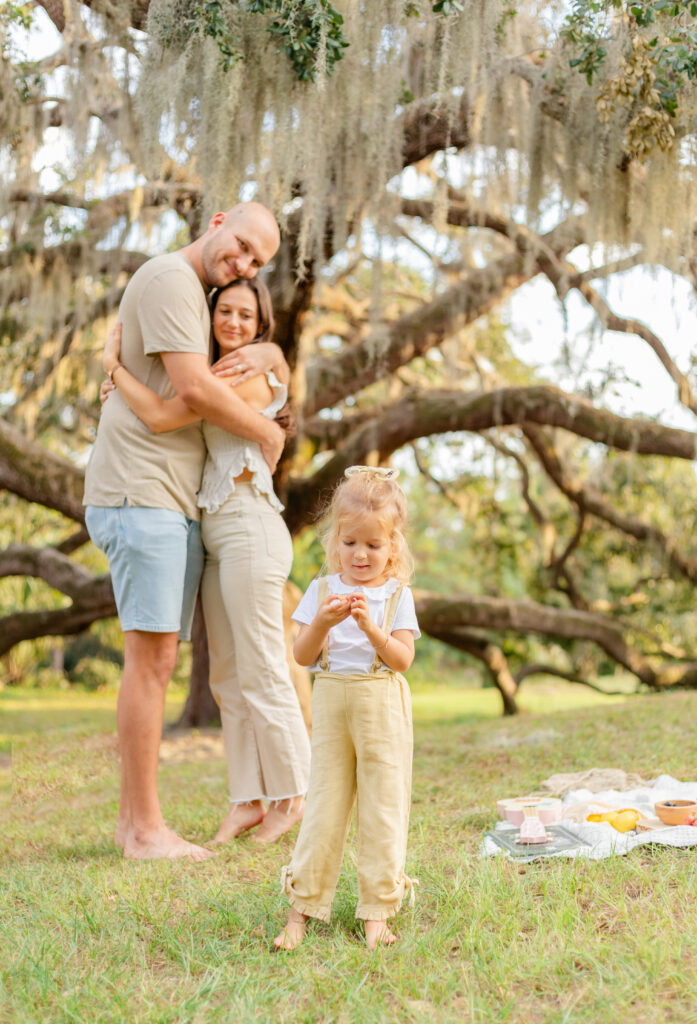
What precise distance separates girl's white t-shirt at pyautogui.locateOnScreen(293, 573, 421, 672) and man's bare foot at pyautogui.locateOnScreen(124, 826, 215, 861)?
896 mm

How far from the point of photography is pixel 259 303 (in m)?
2.83

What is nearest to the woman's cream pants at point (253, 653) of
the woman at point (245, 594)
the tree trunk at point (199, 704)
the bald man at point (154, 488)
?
the woman at point (245, 594)

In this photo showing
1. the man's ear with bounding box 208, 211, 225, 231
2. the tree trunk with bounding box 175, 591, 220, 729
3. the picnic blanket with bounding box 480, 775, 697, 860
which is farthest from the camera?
the tree trunk with bounding box 175, 591, 220, 729

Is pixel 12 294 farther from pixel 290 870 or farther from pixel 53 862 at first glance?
pixel 290 870

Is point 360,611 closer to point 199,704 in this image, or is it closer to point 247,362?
point 247,362

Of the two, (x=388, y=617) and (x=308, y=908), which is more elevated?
(x=388, y=617)

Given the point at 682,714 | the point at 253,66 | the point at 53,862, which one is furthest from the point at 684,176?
the point at 53,862

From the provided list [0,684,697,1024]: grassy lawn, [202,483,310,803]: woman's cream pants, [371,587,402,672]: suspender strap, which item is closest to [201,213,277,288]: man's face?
[202,483,310,803]: woman's cream pants

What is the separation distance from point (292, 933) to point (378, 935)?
0.54 ft

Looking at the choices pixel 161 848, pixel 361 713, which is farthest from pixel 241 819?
pixel 361 713

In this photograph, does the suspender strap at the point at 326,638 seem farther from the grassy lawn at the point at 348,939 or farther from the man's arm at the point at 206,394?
the man's arm at the point at 206,394

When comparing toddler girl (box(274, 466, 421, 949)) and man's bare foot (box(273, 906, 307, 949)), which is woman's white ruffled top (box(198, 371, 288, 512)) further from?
man's bare foot (box(273, 906, 307, 949))

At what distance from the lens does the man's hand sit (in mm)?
2713

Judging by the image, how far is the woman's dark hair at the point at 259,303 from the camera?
9.12 feet
